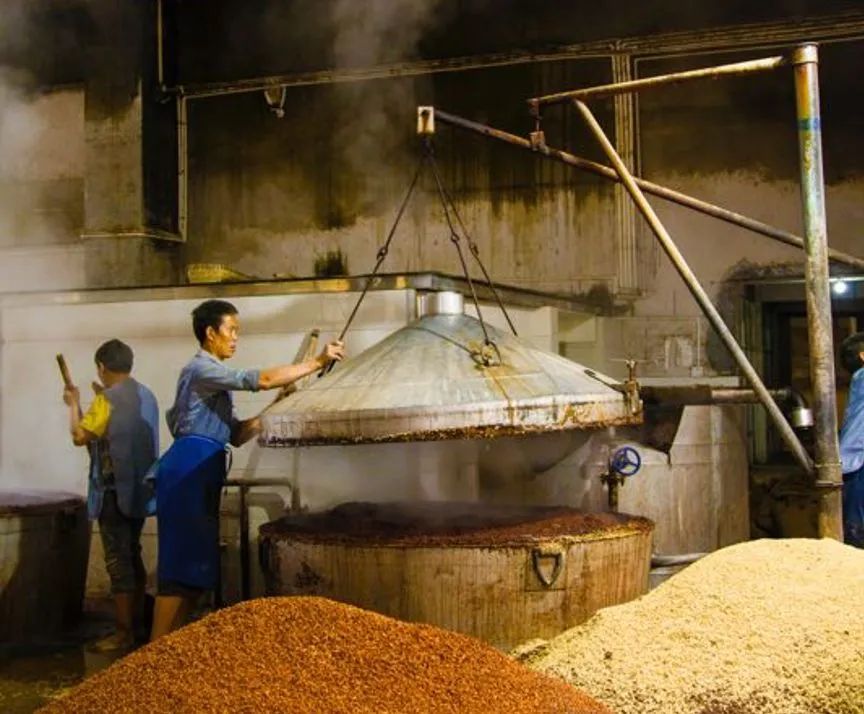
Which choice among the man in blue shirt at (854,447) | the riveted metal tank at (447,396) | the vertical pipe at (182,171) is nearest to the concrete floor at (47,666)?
the riveted metal tank at (447,396)

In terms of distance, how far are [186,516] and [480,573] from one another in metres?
2.04

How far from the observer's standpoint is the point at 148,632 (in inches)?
277

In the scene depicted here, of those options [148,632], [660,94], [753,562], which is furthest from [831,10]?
[148,632]

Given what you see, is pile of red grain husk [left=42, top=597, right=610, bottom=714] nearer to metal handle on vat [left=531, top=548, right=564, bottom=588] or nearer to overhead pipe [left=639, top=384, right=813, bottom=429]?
metal handle on vat [left=531, top=548, right=564, bottom=588]

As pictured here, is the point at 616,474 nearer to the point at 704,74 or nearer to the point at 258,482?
the point at 258,482

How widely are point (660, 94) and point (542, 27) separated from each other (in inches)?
59.0

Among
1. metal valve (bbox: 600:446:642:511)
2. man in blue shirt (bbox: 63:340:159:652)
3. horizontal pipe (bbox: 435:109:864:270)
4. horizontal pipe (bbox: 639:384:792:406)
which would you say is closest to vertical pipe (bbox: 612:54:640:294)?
horizontal pipe (bbox: 639:384:792:406)

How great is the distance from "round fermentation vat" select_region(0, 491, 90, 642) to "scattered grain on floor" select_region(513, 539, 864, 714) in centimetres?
392

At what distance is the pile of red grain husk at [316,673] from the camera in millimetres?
3455

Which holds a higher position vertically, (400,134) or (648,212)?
(400,134)

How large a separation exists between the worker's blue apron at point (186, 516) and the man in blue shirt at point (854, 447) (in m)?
4.10

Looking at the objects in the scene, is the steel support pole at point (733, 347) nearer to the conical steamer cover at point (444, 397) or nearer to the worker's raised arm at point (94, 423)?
the conical steamer cover at point (444, 397)

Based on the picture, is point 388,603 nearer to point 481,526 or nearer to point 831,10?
point 481,526

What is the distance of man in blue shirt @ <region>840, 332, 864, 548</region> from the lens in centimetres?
641
